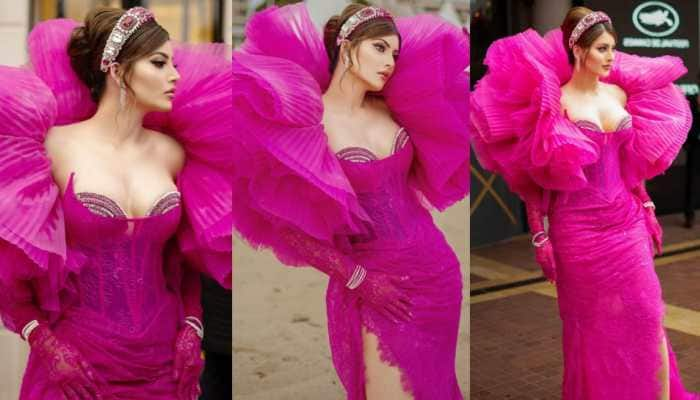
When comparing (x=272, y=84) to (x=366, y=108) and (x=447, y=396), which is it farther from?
(x=447, y=396)

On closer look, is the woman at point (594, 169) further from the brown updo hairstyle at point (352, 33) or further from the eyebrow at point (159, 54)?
the eyebrow at point (159, 54)

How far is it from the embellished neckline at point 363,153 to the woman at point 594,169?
1.15 metres

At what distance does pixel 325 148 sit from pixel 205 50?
18.2 inches

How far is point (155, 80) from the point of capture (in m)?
2.00

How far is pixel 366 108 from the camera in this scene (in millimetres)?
2080

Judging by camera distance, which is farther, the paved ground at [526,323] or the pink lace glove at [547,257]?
the paved ground at [526,323]

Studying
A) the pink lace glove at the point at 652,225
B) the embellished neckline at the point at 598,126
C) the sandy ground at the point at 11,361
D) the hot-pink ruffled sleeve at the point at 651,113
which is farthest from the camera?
the pink lace glove at the point at 652,225

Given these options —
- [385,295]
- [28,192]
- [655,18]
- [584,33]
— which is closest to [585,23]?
[584,33]

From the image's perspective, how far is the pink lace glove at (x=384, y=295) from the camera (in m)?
2.07

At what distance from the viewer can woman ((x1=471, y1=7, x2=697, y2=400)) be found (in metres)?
3.15

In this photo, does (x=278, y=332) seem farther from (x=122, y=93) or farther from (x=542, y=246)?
(x=542, y=246)

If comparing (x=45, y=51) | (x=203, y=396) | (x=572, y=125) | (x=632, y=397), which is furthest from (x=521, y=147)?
(x=45, y=51)

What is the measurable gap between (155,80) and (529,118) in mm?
1700

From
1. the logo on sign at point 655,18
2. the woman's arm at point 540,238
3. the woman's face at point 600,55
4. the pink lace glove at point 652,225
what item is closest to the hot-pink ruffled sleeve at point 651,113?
the pink lace glove at point 652,225
